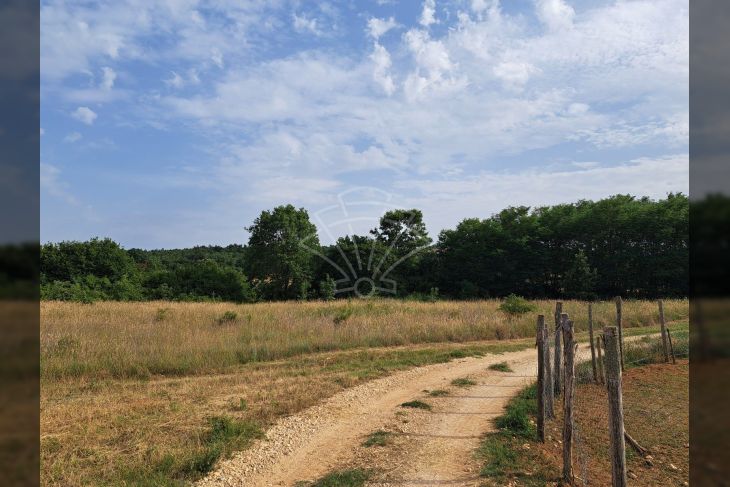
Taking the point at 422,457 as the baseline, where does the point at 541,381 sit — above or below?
above

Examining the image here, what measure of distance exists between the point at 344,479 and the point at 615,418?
292 centimetres

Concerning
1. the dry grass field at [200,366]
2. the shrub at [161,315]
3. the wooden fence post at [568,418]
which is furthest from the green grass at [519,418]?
the shrub at [161,315]

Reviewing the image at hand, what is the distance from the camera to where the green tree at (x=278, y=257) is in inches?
1474

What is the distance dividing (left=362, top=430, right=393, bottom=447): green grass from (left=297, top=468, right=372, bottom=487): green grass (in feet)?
2.76

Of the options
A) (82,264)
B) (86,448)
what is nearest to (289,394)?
(86,448)

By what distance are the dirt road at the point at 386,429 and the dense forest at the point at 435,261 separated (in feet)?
82.0

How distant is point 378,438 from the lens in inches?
247

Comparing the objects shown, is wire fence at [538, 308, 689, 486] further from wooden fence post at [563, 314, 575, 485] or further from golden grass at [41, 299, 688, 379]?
golden grass at [41, 299, 688, 379]

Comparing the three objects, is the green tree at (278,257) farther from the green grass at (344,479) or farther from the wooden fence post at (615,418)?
the wooden fence post at (615,418)

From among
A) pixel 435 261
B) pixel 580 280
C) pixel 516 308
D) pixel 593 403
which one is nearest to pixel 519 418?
pixel 593 403

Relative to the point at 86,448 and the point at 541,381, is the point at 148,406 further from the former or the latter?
the point at 541,381

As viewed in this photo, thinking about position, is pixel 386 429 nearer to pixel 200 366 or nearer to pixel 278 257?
pixel 200 366

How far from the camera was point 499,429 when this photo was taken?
6.63 metres

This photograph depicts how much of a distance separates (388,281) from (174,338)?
2630 centimetres
